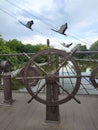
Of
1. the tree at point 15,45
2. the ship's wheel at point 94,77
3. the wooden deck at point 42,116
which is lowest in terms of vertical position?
the wooden deck at point 42,116

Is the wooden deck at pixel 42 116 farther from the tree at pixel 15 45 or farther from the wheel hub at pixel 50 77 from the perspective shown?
the tree at pixel 15 45

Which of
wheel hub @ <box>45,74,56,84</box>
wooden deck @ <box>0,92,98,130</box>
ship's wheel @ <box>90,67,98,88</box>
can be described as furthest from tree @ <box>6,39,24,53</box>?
wheel hub @ <box>45,74,56,84</box>

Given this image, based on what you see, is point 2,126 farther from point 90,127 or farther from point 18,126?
point 90,127

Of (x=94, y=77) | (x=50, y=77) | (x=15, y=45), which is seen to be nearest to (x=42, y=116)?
(x=50, y=77)

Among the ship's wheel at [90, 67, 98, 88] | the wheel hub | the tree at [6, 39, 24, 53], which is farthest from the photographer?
the tree at [6, 39, 24, 53]

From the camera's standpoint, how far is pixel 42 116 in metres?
2.82

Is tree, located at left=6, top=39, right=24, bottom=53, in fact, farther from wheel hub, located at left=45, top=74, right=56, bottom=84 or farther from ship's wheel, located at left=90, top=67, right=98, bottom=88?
wheel hub, located at left=45, top=74, right=56, bottom=84

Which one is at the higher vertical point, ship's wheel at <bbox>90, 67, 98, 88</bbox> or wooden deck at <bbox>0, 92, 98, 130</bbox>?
ship's wheel at <bbox>90, 67, 98, 88</bbox>

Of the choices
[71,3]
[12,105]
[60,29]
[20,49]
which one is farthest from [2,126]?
[20,49]

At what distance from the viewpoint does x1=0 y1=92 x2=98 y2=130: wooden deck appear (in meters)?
2.49

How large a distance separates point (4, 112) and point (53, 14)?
5.18 meters

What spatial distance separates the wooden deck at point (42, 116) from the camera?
2.49 m

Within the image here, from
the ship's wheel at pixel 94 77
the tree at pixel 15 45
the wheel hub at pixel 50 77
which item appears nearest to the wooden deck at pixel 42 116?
the ship's wheel at pixel 94 77

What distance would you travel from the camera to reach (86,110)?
3047mm
